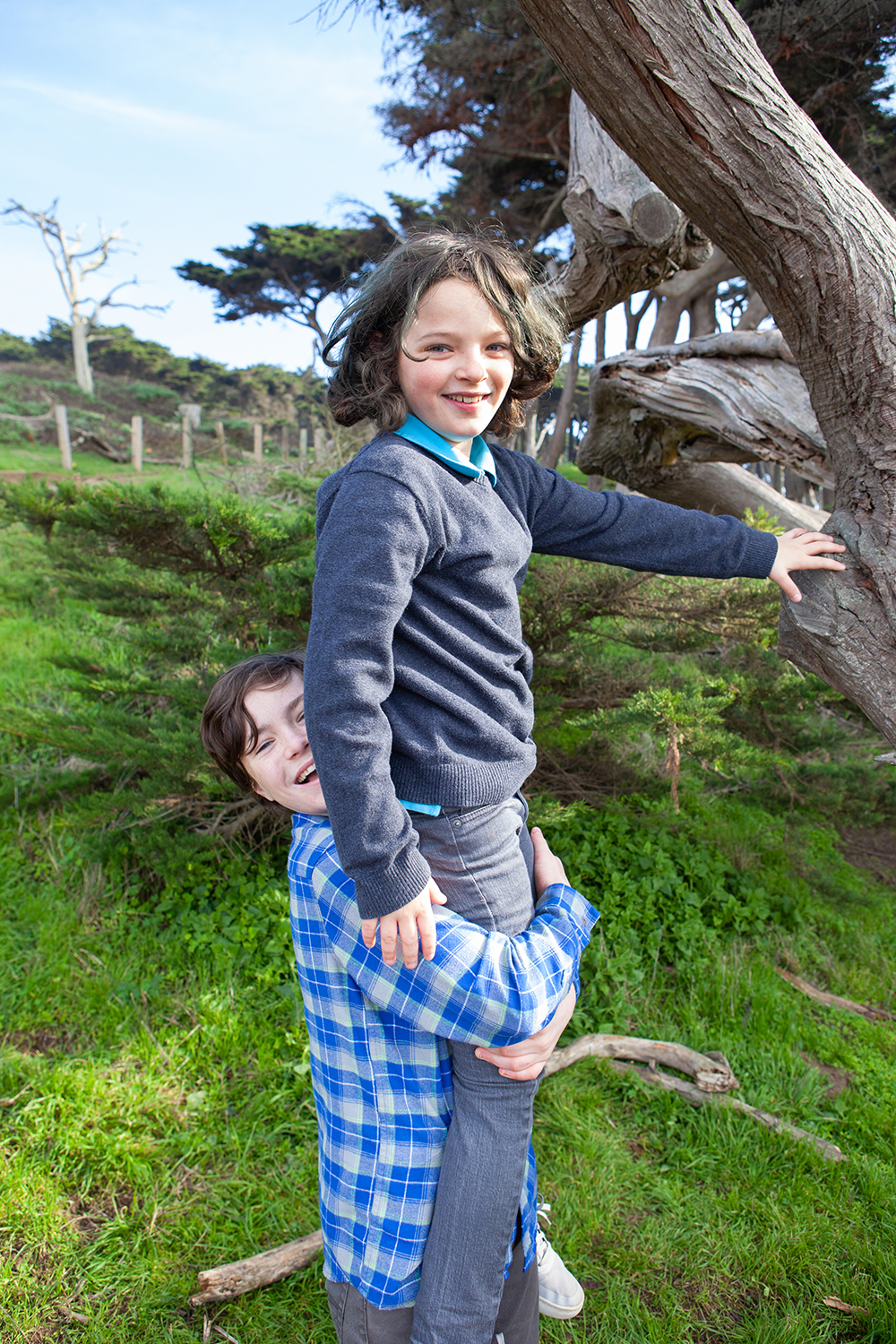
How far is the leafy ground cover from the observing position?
2.09 m

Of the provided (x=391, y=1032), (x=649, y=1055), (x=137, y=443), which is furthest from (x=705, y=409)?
(x=137, y=443)

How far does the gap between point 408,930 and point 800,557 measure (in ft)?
3.68

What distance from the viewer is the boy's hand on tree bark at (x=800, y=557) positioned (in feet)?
5.17

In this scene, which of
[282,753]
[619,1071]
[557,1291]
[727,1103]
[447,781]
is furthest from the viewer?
[619,1071]

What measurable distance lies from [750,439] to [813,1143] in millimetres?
2492

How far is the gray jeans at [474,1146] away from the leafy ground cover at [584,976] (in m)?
0.97

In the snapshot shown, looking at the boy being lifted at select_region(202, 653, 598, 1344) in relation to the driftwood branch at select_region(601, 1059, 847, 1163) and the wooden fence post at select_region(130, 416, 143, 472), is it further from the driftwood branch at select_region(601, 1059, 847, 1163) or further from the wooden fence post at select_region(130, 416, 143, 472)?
the wooden fence post at select_region(130, 416, 143, 472)

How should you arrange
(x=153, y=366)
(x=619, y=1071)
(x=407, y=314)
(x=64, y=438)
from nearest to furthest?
(x=407, y=314) → (x=619, y=1071) → (x=64, y=438) → (x=153, y=366)

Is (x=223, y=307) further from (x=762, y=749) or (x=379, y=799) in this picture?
(x=379, y=799)

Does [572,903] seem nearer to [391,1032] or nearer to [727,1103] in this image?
[391,1032]

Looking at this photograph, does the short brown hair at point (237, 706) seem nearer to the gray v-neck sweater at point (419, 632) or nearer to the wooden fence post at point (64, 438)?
the gray v-neck sweater at point (419, 632)

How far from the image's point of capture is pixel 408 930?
1167mm

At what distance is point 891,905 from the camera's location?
13.2 feet

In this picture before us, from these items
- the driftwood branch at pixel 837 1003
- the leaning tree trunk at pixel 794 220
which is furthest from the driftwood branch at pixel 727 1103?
the leaning tree trunk at pixel 794 220
